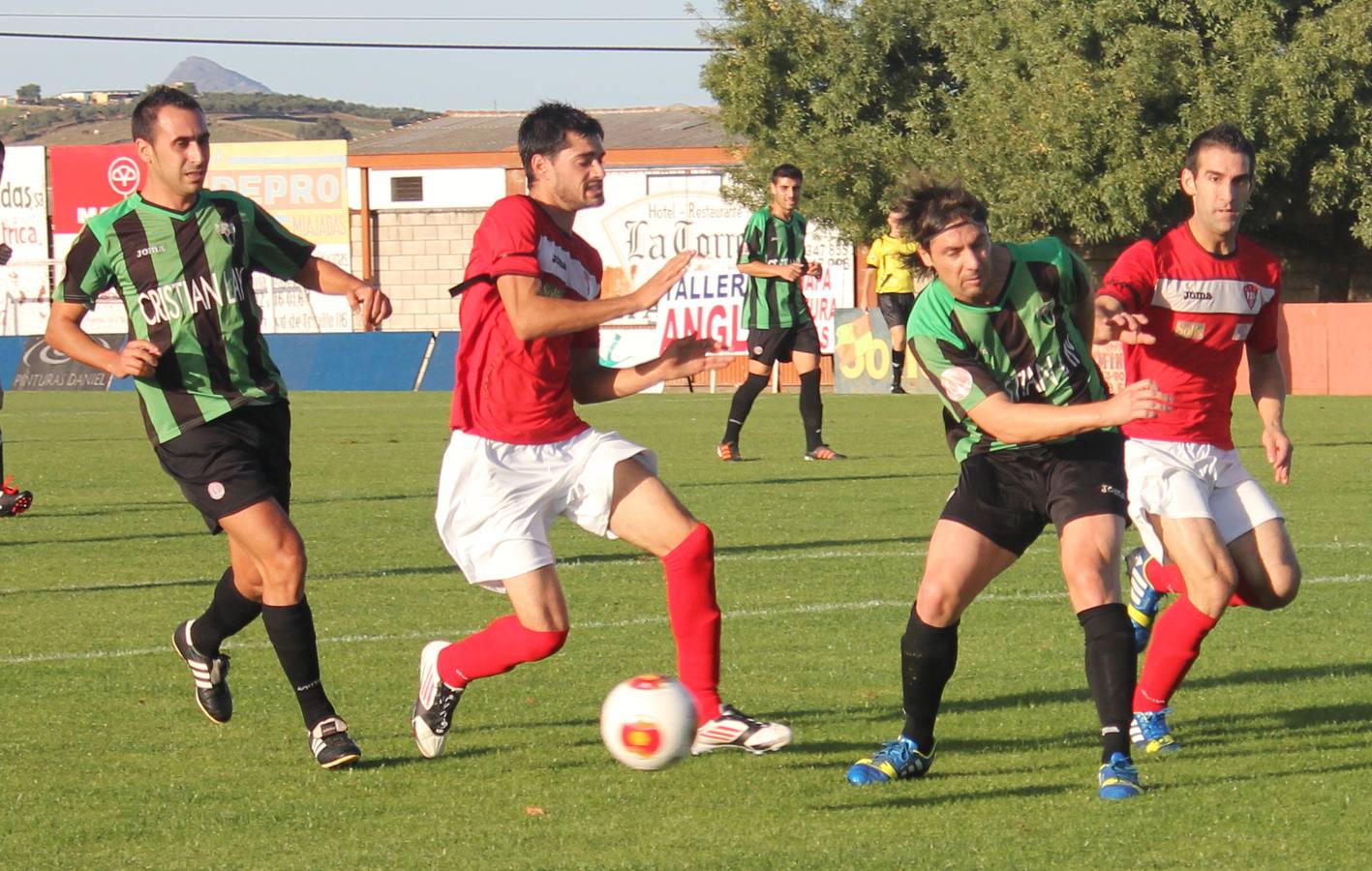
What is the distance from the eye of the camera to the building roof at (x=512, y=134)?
43.4 meters

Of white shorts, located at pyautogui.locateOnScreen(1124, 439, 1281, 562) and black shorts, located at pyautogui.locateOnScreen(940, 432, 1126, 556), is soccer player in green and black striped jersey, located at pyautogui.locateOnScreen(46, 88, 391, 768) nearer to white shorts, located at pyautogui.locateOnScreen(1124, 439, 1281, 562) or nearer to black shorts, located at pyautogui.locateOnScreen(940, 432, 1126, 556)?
black shorts, located at pyautogui.locateOnScreen(940, 432, 1126, 556)

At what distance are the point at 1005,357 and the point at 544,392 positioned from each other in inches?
55.1

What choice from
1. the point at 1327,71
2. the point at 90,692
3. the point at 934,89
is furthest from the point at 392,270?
the point at 90,692

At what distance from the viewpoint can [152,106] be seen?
239 inches

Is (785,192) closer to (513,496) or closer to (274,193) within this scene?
(513,496)

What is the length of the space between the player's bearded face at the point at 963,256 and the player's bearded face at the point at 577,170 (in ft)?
3.61

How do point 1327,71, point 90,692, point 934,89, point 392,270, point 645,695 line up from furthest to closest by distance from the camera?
point 392,270 → point 934,89 → point 1327,71 → point 90,692 → point 645,695

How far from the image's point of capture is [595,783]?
5605 mm

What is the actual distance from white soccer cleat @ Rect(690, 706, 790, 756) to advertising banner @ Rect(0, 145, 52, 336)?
41.1 metres

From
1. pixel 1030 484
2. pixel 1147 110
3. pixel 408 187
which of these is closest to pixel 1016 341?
pixel 1030 484

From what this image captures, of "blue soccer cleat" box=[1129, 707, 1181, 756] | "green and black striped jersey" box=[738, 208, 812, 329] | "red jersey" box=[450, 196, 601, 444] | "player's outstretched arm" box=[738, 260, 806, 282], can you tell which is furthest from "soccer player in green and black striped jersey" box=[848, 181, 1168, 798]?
"green and black striped jersey" box=[738, 208, 812, 329]

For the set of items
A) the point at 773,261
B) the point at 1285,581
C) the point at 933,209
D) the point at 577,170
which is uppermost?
the point at 577,170

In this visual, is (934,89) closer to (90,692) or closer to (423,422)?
(423,422)

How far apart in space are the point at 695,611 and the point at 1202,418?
1.80 metres
